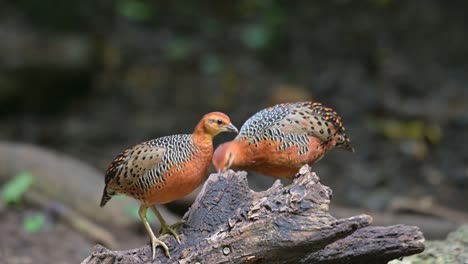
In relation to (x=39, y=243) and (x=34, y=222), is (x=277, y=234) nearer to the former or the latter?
(x=39, y=243)

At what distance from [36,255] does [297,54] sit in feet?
19.5

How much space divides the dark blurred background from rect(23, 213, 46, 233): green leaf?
6.45 feet

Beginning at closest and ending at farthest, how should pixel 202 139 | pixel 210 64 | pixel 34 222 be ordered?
pixel 202 139 < pixel 34 222 < pixel 210 64

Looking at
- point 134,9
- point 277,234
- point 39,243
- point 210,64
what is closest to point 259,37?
point 210,64

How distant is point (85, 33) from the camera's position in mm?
11242

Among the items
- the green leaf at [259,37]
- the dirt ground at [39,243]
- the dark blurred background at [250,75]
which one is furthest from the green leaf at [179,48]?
the dirt ground at [39,243]

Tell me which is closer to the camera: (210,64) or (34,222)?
(34,222)

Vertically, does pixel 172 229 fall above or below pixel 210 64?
below

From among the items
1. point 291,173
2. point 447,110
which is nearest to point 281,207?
point 291,173

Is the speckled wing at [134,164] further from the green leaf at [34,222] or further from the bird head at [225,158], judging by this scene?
the green leaf at [34,222]

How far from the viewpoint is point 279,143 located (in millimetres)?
4492

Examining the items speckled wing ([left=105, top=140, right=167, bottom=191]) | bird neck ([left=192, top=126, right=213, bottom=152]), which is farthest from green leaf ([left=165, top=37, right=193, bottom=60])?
bird neck ([left=192, top=126, right=213, bottom=152])

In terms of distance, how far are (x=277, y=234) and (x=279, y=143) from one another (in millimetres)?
991

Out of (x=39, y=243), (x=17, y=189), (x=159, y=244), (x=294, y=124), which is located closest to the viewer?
(x=159, y=244)
